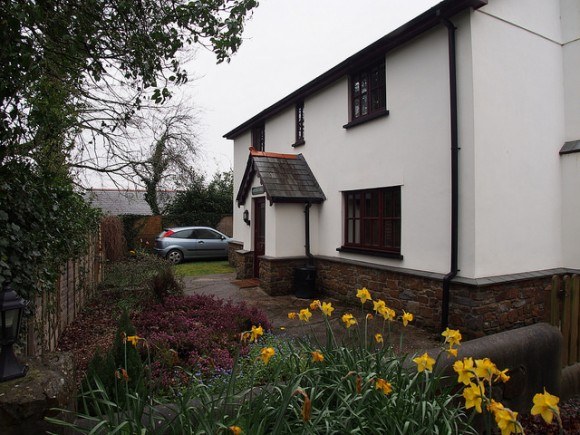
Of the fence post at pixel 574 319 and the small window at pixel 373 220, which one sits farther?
the small window at pixel 373 220

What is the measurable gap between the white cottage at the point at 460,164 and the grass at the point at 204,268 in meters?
4.71

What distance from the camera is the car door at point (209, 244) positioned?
16.6m

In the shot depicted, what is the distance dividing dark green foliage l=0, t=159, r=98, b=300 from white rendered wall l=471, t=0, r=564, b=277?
6002 mm

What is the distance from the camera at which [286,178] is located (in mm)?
10086

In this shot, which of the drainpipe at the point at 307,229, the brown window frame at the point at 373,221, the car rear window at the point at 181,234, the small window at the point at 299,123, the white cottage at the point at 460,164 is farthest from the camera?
the car rear window at the point at 181,234

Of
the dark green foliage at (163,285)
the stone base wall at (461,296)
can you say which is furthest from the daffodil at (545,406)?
the dark green foliage at (163,285)

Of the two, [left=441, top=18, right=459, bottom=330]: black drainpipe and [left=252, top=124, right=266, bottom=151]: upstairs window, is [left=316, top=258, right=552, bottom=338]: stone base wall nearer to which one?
[left=441, top=18, right=459, bottom=330]: black drainpipe

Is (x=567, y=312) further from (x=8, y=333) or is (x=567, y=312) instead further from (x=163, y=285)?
(x=163, y=285)

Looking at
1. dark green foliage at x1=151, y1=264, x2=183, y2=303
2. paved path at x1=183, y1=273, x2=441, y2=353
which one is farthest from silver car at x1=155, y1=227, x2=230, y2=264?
dark green foliage at x1=151, y1=264, x2=183, y2=303

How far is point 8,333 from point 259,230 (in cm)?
949

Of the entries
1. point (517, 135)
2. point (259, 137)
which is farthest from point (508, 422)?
point (259, 137)

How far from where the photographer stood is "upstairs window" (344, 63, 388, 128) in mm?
8133

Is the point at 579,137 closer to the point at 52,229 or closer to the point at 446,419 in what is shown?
the point at 446,419

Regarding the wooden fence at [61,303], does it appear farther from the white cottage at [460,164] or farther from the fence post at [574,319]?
the fence post at [574,319]
